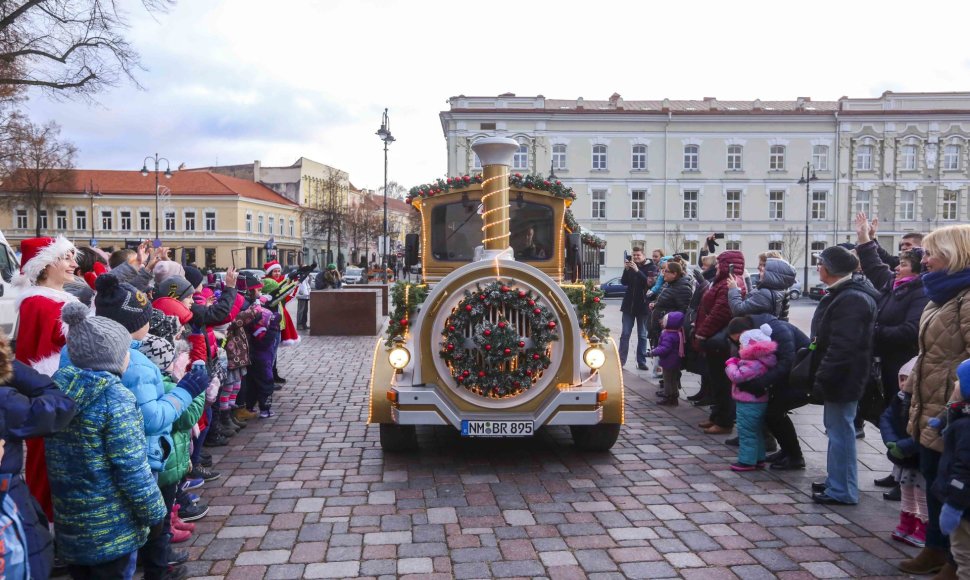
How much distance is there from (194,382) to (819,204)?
49719mm

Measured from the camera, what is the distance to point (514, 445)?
21.5 feet

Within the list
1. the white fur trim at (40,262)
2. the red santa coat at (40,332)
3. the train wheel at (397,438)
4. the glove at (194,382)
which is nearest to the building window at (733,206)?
the train wheel at (397,438)

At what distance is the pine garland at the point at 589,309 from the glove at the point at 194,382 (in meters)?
3.43

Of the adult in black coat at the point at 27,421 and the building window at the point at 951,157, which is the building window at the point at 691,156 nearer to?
the building window at the point at 951,157

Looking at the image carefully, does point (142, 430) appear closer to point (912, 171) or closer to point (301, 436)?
point (301, 436)

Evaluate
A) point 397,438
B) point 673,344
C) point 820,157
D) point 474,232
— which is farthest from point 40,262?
point 820,157

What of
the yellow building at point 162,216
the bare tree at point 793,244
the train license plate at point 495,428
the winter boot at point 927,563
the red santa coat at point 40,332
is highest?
the yellow building at point 162,216

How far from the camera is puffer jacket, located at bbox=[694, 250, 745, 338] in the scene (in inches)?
281

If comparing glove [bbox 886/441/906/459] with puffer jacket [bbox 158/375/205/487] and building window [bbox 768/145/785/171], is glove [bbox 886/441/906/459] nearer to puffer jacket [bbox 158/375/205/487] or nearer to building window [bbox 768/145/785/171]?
puffer jacket [bbox 158/375/205/487]

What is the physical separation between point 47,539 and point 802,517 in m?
4.48

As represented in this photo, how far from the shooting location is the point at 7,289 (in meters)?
9.74

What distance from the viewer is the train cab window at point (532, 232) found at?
23.4 ft

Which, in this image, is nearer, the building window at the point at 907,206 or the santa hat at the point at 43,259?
the santa hat at the point at 43,259

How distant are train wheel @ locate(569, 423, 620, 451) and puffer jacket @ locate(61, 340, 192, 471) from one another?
12.0 ft
